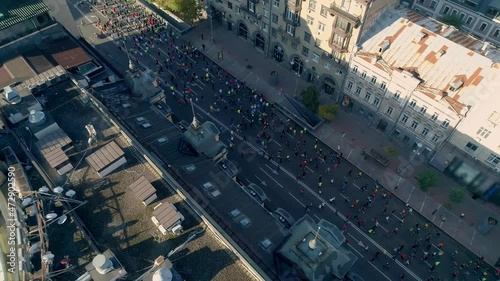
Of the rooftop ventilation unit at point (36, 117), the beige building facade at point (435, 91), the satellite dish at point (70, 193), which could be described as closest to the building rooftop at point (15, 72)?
the rooftop ventilation unit at point (36, 117)

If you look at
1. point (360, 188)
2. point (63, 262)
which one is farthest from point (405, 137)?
point (63, 262)

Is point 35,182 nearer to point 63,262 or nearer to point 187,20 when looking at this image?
point 63,262

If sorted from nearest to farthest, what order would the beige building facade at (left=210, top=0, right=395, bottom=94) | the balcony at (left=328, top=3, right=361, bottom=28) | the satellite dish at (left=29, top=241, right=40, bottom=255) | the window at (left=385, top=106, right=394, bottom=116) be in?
the satellite dish at (left=29, top=241, right=40, bottom=255)
the balcony at (left=328, top=3, right=361, bottom=28)
the beige building facade at (left=210, top=0, right=395, bottom=94)
the window at (left=385, top=106, right=394, bottom=116)

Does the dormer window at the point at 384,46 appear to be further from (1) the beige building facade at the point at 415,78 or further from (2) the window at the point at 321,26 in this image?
(2) the window at the point at 321,26

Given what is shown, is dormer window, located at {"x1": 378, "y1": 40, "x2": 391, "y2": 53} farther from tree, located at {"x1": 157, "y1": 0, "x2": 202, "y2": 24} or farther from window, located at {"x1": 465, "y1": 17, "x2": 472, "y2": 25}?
tree, located at {"x1": 157, "y1": 0, "x2": 202, "y2": 24}

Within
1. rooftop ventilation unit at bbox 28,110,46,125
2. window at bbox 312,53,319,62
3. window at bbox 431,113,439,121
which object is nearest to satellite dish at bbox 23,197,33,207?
rooftop ventilation unit at bbox 28,110,46,125

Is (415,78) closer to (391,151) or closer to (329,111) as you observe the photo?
(391,151)

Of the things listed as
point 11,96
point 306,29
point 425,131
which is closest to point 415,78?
point 425,131

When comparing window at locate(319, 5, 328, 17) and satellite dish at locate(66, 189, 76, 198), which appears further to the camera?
window at locate(319, 5, 328, 17)
